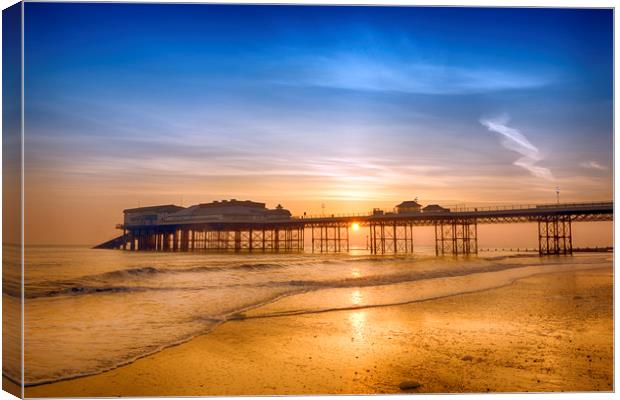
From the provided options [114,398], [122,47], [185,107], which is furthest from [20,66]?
[114,398]

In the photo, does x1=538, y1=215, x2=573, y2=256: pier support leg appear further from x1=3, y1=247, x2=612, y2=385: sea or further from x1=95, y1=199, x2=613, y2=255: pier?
x1=3, y1=247, x2=612, y2=385: sea

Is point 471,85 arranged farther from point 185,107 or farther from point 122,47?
point 122,47

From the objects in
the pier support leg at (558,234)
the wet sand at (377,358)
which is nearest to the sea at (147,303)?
the wet sand at (377,358)

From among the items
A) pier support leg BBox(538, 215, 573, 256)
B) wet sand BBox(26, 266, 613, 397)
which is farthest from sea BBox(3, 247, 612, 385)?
pier support leg BBox(538, 215, 573, 256)

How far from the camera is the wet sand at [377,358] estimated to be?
4.20 metres

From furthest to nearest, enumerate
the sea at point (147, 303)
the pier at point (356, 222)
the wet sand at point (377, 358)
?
1. the pier at point (356, 222)
2. the sea at point (147, 303)
3. the wet sand at point (377, 358)

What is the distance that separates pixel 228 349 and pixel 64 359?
1.39 m

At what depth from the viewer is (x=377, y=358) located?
15.1ft

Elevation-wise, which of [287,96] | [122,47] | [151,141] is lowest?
[151,141]

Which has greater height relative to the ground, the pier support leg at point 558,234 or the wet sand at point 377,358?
the pier support leg at point 558,234

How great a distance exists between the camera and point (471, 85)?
5746 millimetres

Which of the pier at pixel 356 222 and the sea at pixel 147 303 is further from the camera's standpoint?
the pier at pixel 356 222

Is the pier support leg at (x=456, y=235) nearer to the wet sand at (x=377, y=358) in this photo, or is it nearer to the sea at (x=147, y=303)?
the sea at (x=147, y=303)

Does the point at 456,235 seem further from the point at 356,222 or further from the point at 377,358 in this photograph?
the point at 377,358
